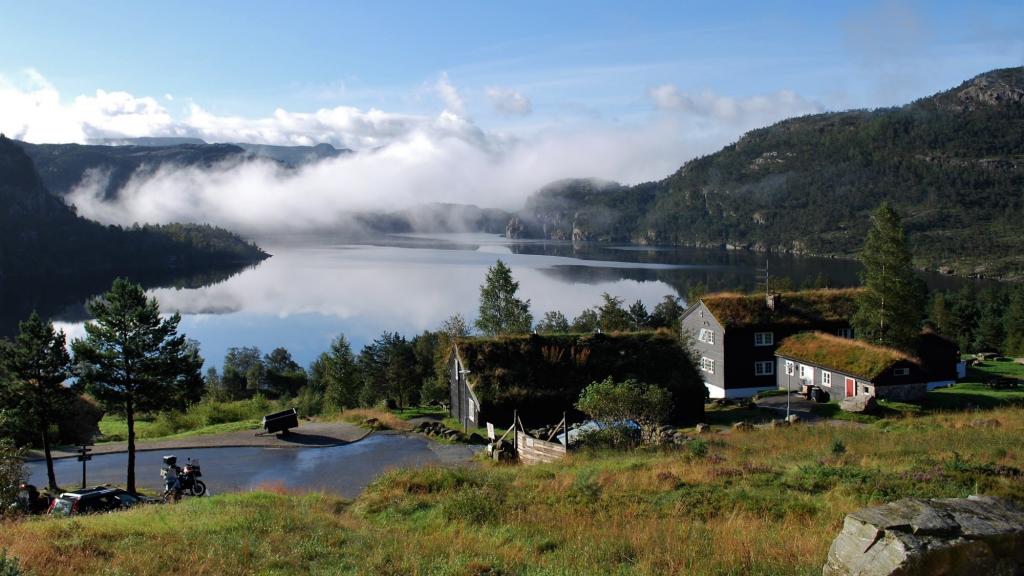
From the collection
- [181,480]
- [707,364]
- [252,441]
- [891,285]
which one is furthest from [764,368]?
[181,480]

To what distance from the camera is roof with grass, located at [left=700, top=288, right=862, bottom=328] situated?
4375 cm

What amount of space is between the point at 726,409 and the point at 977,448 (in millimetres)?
20062

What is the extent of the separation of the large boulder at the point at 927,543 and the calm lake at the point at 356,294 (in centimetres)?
8016

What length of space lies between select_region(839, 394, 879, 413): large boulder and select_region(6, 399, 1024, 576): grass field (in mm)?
15191

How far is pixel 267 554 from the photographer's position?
964cm

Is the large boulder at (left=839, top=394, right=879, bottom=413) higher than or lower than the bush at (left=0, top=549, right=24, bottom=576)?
lower

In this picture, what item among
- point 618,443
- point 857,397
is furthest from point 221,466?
point 857,397

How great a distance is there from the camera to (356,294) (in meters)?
132

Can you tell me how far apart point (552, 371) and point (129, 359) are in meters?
19.0

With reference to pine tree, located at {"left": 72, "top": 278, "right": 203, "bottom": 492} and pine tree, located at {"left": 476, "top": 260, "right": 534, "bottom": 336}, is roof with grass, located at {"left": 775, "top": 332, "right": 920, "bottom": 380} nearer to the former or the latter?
pine tree, located at {"left": 476, "top": 260, "right": 534, "bottom": 336}

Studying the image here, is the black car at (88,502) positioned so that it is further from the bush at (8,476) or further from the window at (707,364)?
the window at (707,364)

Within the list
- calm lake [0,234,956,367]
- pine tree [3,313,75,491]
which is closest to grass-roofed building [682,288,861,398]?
pine tree [3,313,75,491]

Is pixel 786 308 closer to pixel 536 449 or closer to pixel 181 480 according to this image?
pixel 536 449

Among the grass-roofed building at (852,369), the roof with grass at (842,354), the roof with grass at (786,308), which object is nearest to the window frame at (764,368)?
the roof with grass at (842,354)
